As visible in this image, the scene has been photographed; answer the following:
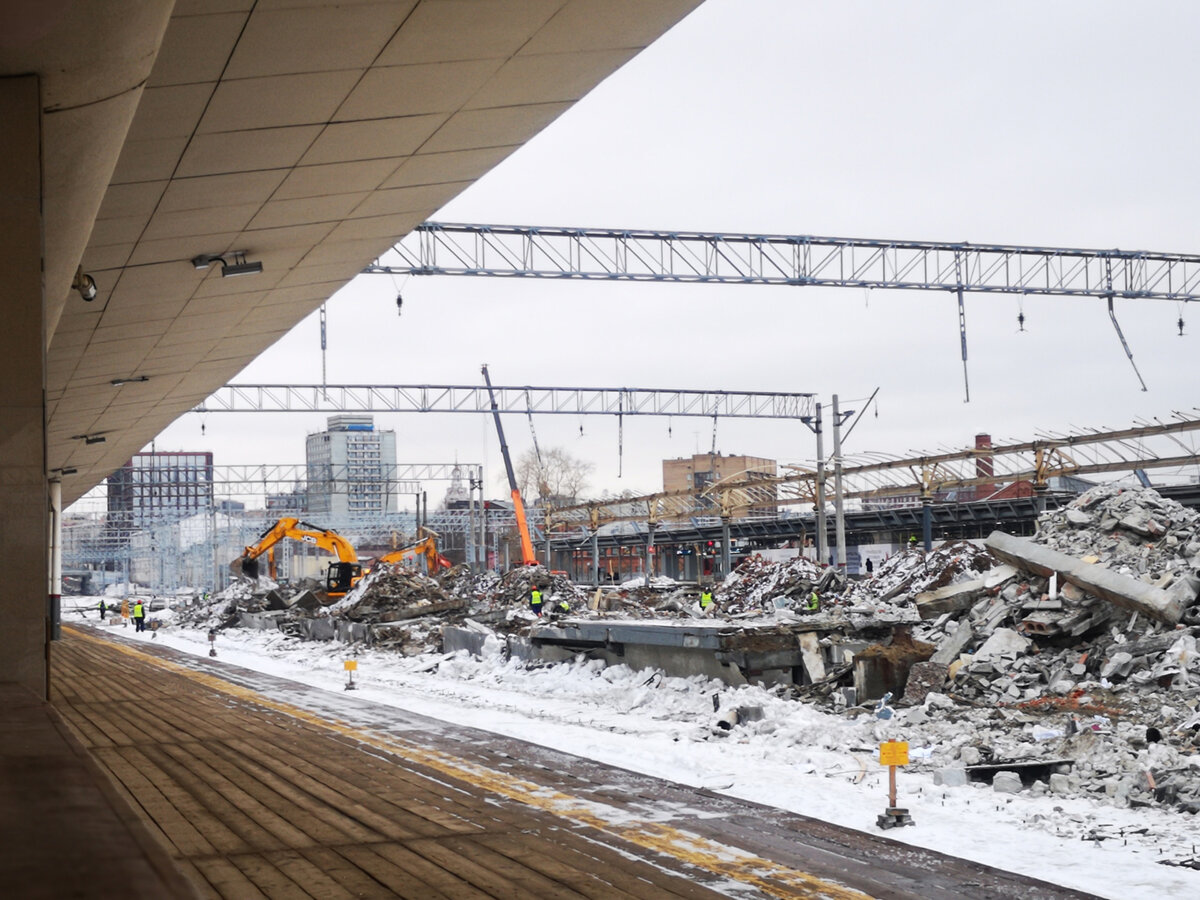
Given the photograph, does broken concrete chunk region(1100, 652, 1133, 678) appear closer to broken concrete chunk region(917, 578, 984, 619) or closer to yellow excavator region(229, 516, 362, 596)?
broken concrete chunk region(917, 578, 984, 619)

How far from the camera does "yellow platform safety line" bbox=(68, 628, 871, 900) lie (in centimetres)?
820

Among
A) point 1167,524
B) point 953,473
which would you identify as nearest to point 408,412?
point 953,473

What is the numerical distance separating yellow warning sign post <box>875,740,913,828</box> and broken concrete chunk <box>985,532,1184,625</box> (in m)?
7.82

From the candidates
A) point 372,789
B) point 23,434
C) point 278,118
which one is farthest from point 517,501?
point 23,434

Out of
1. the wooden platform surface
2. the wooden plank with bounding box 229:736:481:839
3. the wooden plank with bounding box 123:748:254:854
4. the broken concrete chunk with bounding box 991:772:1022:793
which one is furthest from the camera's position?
the broken concrete chunk with bounding box 991:772:1022:793

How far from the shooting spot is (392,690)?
2272 centimetres

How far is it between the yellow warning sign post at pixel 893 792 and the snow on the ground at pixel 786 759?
11 cm

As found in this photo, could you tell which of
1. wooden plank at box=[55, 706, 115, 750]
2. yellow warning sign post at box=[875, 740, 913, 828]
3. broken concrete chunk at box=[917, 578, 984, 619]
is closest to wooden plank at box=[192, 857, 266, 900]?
yellow warning sign post at box=[875, 740, 913, 828]

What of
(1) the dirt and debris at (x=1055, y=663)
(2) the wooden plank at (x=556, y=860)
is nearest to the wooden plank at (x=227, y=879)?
(2) the wooden plank at (x=556, y=860)

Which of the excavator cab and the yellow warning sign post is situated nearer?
the yellow warning sign post

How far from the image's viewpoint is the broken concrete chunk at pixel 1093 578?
54.1 ft

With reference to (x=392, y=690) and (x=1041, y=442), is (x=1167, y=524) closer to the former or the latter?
(x=392, y=690)

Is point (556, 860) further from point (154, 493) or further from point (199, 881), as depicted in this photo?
point (154, 493)

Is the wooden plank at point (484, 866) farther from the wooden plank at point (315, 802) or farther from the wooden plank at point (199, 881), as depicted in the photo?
the wooden plank at point (199, 881)
